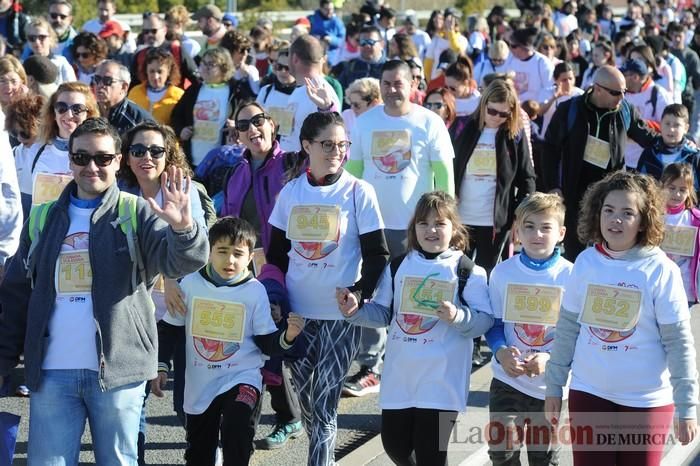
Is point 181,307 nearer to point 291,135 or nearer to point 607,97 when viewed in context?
point 291,135

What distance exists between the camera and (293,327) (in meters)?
5.49

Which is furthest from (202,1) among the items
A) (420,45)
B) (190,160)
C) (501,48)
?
(190,160)

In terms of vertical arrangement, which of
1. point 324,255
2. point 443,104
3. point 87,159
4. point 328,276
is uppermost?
point 87,159

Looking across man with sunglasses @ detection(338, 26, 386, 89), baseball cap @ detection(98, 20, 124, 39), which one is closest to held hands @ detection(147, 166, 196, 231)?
man with sunglasses @ detection(338, 26, 386, 89)

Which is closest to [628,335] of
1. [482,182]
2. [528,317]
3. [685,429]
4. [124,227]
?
[685,429]

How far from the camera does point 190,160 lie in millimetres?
9797

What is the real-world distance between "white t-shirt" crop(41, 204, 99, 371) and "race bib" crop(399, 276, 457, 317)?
156cm

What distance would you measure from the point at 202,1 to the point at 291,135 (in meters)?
21.3

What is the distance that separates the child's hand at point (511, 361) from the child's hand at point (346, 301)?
708 millimetres

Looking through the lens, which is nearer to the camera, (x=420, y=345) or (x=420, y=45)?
(x=420, y=345)

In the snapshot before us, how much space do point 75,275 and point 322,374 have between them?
1620mm

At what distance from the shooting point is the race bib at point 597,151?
8633 millimetres

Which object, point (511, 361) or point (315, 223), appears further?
point (315, 223)

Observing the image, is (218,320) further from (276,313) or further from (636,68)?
(636,68)
